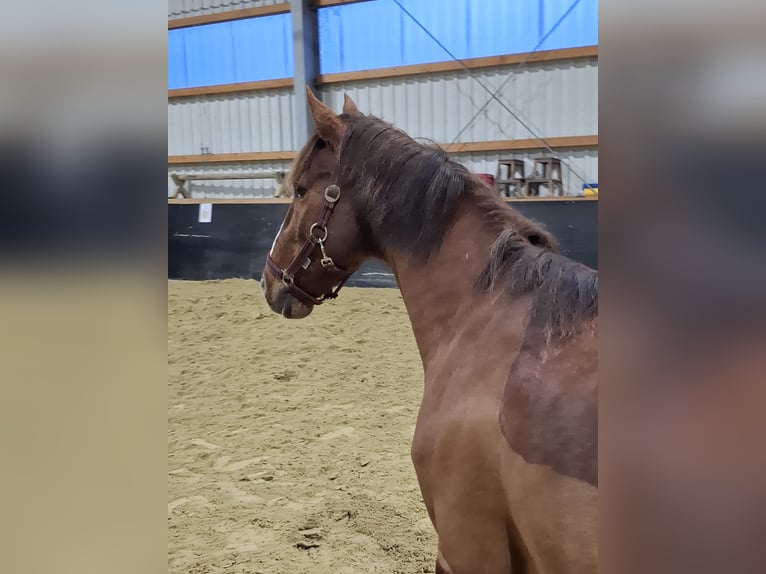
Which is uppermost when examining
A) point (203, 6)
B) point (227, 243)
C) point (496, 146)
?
point (203, 6)

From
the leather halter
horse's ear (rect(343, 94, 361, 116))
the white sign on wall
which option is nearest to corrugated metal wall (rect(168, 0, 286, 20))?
the white sign on wall

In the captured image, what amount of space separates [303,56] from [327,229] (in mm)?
6778

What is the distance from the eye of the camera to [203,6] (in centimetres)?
877

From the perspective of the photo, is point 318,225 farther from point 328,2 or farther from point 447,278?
point 328,2

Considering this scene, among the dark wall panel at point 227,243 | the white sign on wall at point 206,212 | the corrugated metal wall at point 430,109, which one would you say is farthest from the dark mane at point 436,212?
the white sign on wall at point 206,212

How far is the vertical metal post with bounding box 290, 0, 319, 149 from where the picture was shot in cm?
770

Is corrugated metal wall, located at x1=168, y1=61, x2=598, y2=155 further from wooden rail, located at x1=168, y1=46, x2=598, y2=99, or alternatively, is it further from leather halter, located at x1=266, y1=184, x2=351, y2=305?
leather halter, located at x1=266, y1=184, x2=351, y2=305

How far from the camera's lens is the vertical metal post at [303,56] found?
25.2 ft

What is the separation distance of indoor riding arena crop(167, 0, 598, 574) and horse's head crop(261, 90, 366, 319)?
36mm

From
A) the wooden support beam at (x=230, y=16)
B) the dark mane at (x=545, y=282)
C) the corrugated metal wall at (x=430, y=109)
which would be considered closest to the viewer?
the dark mane at (x=545, y=282)

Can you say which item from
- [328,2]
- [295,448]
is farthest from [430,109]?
[295,448]

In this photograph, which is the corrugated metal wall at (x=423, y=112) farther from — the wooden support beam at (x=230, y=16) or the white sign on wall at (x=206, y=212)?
the white sign on wall at (x=206, y=212)

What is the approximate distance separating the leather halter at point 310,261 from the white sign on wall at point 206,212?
5877 millimetres
